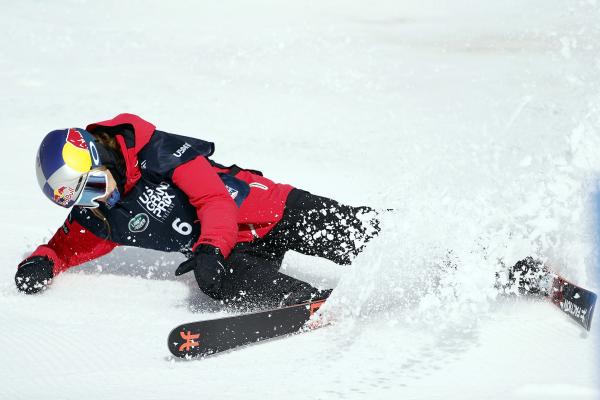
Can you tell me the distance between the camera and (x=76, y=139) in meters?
3.19

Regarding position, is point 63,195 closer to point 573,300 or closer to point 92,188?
point 92,188

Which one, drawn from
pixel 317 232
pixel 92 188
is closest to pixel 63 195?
pixel 92 188

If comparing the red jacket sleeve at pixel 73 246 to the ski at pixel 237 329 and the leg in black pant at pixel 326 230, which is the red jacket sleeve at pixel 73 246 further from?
the ski at pixel 237 329

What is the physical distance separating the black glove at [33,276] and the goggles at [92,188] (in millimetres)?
483

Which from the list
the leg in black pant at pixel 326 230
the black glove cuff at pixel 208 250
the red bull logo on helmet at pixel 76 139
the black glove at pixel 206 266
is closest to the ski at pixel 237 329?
the black glove at pixel 206 266

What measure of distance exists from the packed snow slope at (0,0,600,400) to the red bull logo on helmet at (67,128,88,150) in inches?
30.8

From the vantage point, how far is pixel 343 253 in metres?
3.64

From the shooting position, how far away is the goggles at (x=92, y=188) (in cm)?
319

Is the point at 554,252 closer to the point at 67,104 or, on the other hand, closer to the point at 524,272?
the point at 524,272

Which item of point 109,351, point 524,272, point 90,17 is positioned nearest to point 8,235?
point 109,351

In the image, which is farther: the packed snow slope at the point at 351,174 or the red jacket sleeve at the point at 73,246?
the red jacket sleeve at the point at 73,246

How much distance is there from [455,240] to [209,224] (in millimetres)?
1211

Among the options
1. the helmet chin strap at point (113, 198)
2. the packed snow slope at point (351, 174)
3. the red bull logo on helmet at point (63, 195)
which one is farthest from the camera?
the helmet chin strap at point (113, 198)

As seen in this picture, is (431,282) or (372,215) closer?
(431,282)
